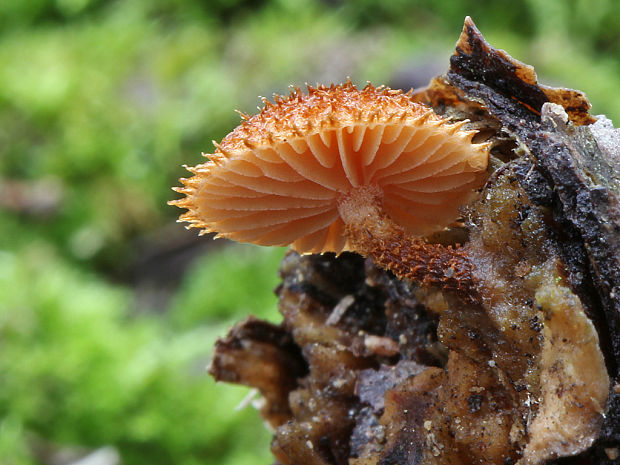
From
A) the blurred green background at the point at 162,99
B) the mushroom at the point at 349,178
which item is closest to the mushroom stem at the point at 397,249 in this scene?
the mushroom at the point at 349,178

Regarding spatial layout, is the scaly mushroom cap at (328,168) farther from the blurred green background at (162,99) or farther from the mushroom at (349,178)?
the blurred green background at (162,99)

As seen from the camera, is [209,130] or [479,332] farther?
[209,130]

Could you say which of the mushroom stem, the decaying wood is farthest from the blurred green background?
the mushroom stem

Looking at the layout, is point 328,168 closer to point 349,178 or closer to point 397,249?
point 349,178

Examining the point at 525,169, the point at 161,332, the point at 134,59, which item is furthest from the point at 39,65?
the point at 525,169

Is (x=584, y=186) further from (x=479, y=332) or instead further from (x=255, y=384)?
(x=255, y=384)

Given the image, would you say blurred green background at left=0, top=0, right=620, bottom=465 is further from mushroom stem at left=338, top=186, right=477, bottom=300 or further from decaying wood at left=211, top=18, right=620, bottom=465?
mushroom stem at left=338, top=186, right=477, bottom=300
